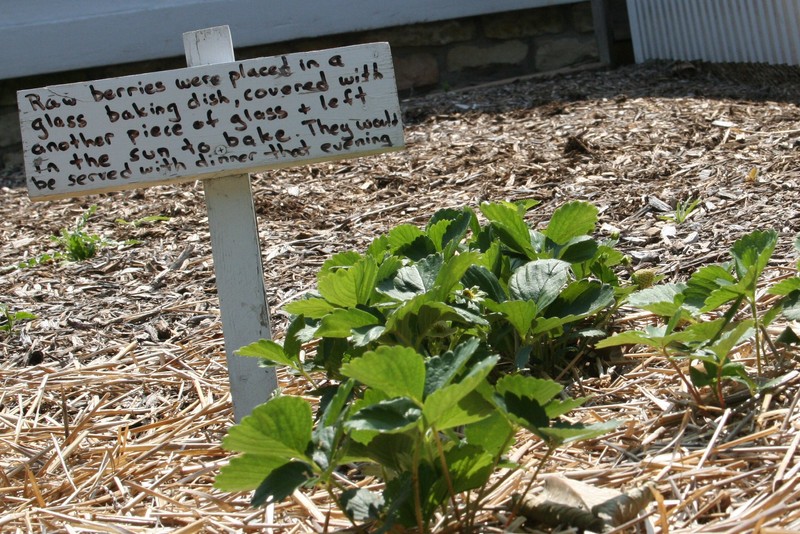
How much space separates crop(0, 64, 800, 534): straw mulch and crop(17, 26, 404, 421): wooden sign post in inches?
23.0

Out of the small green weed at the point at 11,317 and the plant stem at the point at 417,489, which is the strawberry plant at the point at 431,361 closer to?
the plant stem at the point at 417,489

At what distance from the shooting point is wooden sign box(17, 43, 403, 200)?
6.15 feet

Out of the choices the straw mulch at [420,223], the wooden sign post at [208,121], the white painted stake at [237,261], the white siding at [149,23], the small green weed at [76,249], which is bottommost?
the straw mulch at [420,223]

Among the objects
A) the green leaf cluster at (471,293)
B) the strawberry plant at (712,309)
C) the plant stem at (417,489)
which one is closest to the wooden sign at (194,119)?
the green leaf cluster at (471,293)

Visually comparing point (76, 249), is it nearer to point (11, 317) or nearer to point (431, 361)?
point (11, 317)

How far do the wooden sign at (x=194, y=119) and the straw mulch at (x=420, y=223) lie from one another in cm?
58

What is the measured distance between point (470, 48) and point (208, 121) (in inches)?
183

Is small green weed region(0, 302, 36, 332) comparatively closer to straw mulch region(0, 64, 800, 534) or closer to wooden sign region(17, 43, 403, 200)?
straw mulch region(0, 64, 800, 534)

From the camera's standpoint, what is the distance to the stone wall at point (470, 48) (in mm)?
6075

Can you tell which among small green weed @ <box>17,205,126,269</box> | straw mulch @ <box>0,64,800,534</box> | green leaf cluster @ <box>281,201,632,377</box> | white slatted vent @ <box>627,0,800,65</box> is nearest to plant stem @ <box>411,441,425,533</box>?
straw mulch @ <box>0,64,800,534</box>

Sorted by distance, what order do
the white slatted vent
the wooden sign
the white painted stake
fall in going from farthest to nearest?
the white slatted vent, the white painted stake, the wooden sign

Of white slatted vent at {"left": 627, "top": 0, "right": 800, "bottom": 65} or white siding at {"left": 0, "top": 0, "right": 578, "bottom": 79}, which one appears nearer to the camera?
white slatted vent at {"left": 627, "top": 0, "right": 800, "bottom": 65}

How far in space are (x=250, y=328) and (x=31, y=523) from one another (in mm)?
608

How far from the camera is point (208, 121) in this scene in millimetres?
1886
